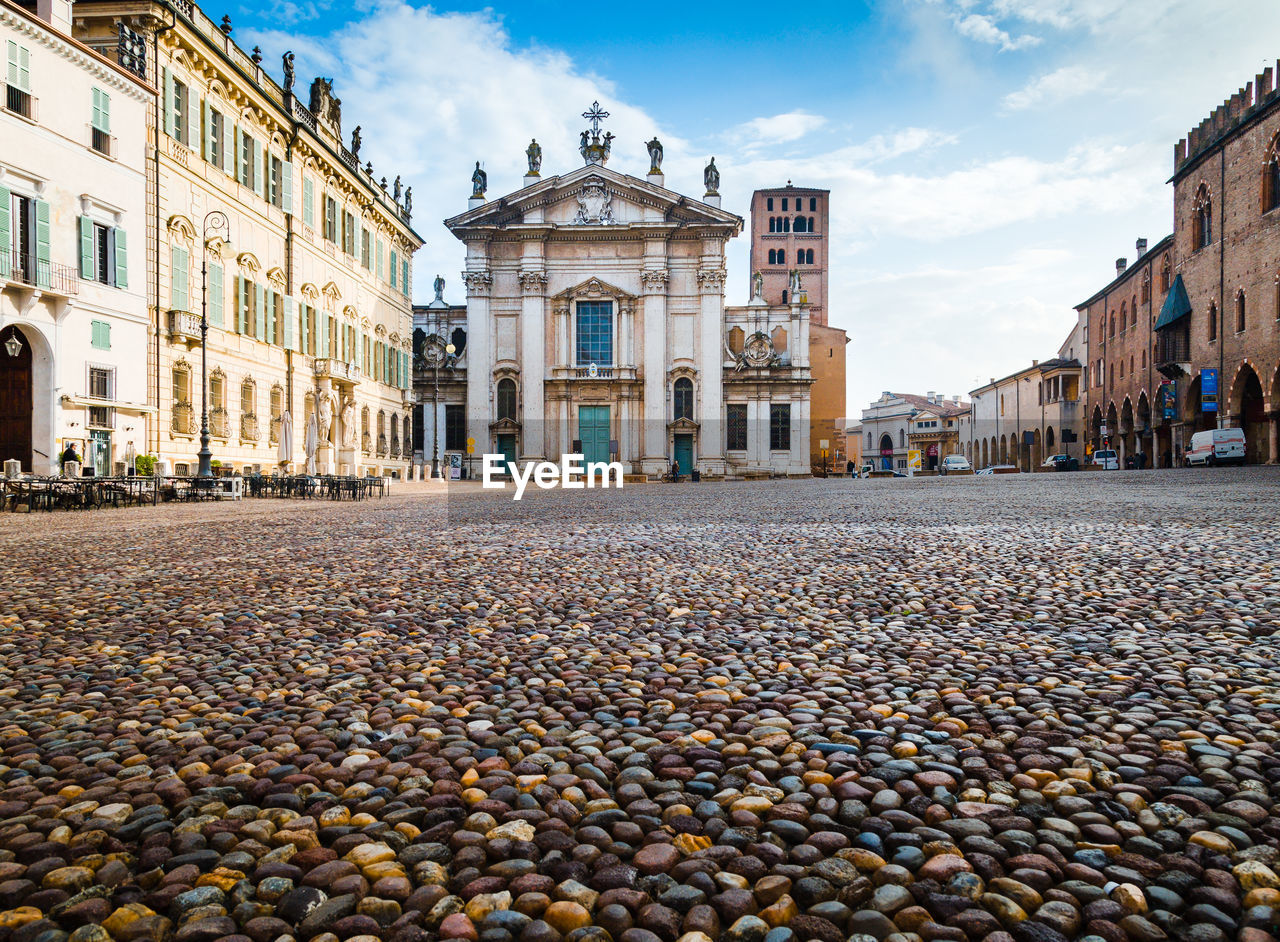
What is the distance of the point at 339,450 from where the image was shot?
108ft

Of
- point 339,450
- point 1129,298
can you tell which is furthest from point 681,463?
point 1129,298

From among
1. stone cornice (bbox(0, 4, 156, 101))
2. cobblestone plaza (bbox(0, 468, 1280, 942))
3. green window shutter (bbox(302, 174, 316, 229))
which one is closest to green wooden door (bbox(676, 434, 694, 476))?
green window shutter (bbox(302, 174, 316, 229))

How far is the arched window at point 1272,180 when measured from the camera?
3566 centimetres

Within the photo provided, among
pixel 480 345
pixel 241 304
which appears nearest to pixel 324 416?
pixel 241 304

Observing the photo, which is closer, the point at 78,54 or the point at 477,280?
the point at 78,54

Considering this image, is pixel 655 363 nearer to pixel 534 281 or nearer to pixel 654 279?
pixel 654 279

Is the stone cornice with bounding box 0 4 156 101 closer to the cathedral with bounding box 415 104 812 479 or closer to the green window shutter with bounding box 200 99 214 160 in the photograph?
the green window shutter with bounding box 200 99 214 160

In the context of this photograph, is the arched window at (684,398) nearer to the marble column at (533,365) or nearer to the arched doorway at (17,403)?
the marble column at (533,365)

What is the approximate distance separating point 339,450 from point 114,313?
43.8 ft

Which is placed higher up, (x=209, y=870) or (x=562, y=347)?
(x=562, y=347)

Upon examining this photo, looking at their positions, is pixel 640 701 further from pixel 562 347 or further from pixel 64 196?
pixel 562 347

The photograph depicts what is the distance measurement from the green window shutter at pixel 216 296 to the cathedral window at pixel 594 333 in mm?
24571

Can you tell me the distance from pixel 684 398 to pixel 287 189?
23976 mm

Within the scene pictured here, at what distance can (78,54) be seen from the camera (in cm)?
1889
